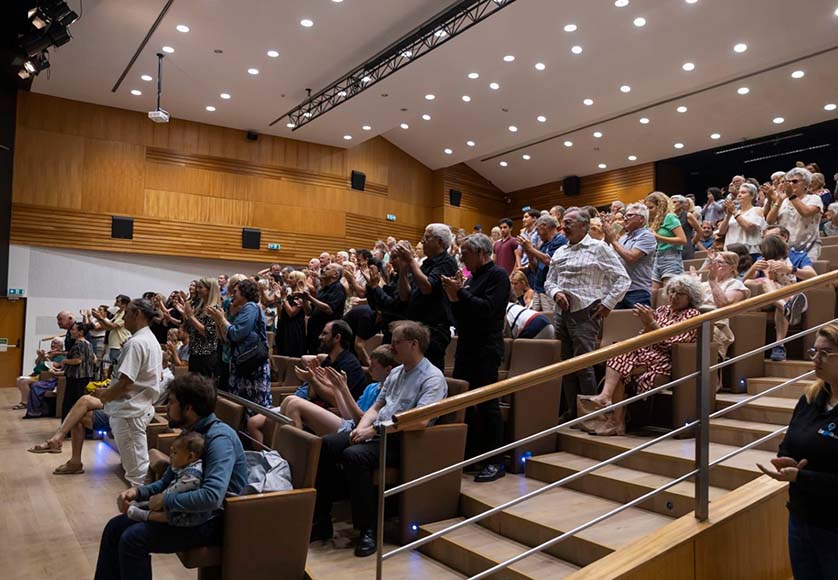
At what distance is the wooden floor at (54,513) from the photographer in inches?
121

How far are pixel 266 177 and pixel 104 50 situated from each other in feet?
13.8

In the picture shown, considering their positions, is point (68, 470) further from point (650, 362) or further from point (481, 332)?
point (650, 362)

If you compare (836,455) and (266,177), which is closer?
(836,455)

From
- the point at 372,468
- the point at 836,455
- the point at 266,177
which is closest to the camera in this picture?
the point at 836,455

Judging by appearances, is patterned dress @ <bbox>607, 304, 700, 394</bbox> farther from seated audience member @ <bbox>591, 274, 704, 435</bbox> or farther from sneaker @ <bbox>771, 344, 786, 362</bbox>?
sneaker @ <bbox>771, 344, 786, 362</bbox>

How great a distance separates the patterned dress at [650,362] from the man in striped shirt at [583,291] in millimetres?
205

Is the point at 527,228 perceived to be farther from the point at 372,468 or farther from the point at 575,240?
the point at 372,468

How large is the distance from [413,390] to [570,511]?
87cm

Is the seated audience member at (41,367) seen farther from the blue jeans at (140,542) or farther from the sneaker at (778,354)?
the sneaker at (778,354)

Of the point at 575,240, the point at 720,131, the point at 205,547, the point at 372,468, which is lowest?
the point at 205,547

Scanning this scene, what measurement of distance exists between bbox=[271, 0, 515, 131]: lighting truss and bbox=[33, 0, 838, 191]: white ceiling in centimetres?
16

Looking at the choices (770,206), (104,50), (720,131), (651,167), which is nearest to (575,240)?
(770,206)

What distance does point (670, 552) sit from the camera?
218 cm

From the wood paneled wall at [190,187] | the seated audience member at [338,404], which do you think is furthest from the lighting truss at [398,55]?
the seated audience member at [338,404]
